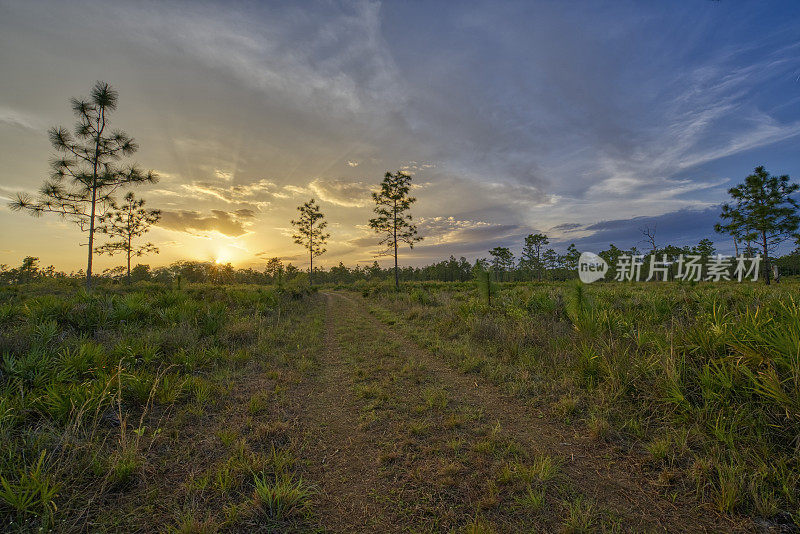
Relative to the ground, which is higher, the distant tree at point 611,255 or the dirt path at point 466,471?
the distant tree at point 611,255

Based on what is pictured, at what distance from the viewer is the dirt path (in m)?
2.61

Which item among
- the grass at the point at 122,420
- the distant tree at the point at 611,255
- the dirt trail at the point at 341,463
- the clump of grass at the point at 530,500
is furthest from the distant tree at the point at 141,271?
the distant tree at the point at 611,255

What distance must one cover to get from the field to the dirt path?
20 mm

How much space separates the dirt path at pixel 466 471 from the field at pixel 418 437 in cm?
2

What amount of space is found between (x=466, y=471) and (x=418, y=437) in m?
0.86

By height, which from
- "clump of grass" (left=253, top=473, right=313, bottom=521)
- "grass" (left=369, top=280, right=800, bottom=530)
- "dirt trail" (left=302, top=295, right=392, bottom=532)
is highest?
"grass" (left=369, top=280, right=800, bottom=530)

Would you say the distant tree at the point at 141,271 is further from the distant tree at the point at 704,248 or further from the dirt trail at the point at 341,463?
the distant tree at the point at 704,248

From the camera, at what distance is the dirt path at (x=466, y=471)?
2613 millimetres

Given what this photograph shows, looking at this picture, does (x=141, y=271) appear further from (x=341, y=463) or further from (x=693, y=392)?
(x=693, y=392)

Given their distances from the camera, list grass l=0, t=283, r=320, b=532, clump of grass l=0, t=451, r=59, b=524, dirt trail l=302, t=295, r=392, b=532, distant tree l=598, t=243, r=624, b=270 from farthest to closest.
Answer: distant tree l=598, t=243, r=624, b=270
dirt trail l=302, t=295, r=392, b=532
grass l=0, t=283, r=320, b=532
clump of grass l=0, t=451, r=59, b=524

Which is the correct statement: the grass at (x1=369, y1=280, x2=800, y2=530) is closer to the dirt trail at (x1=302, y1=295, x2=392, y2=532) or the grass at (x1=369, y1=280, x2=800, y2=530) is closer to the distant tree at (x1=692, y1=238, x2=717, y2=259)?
the dirt trail at (x1=302, y1=295, x2=392, y2=532)

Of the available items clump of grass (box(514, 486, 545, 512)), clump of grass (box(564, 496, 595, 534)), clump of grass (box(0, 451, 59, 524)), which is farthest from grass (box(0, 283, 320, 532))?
clump of grass (box(564, 496, 595, 534))

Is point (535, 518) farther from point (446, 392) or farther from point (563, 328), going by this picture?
point (563, 328)

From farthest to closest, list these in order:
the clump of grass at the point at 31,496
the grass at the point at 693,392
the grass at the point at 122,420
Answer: the grass at the point at 693,392, the grass at the point at 122,420, the clump of grass at the point at 31,496
